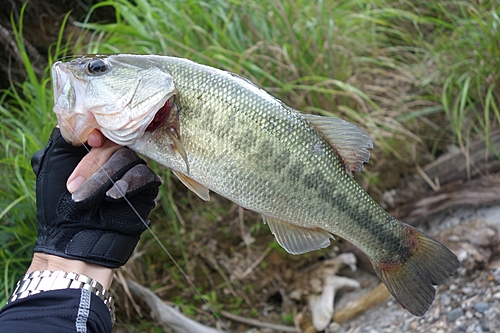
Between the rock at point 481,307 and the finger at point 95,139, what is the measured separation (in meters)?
2.41

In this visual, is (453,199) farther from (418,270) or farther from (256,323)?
(256,323)

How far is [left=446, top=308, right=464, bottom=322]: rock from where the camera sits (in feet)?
8.57

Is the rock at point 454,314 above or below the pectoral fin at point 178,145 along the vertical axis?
below

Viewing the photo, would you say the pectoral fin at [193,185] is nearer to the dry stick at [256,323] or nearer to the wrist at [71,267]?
the wrist at [71,267]

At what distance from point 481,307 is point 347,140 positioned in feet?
5.32

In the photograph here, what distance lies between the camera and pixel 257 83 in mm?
3328

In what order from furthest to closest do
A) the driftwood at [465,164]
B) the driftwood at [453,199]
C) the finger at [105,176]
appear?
the driftwood at [465,164]
the driftwood at [453,199]
the finger at [105,176]

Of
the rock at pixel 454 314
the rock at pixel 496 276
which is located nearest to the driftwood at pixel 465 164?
the rock at pixel 496 276

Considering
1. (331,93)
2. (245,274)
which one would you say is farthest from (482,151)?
(245,274)

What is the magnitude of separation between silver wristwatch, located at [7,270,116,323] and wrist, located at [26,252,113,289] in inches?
2.5

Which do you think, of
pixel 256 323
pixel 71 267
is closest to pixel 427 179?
pixel 256 323

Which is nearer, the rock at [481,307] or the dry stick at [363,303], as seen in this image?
the rock at [481,307]

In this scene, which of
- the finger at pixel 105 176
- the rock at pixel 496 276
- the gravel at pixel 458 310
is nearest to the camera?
the finger at pixel 105 176

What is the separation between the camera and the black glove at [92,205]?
5.59ft
